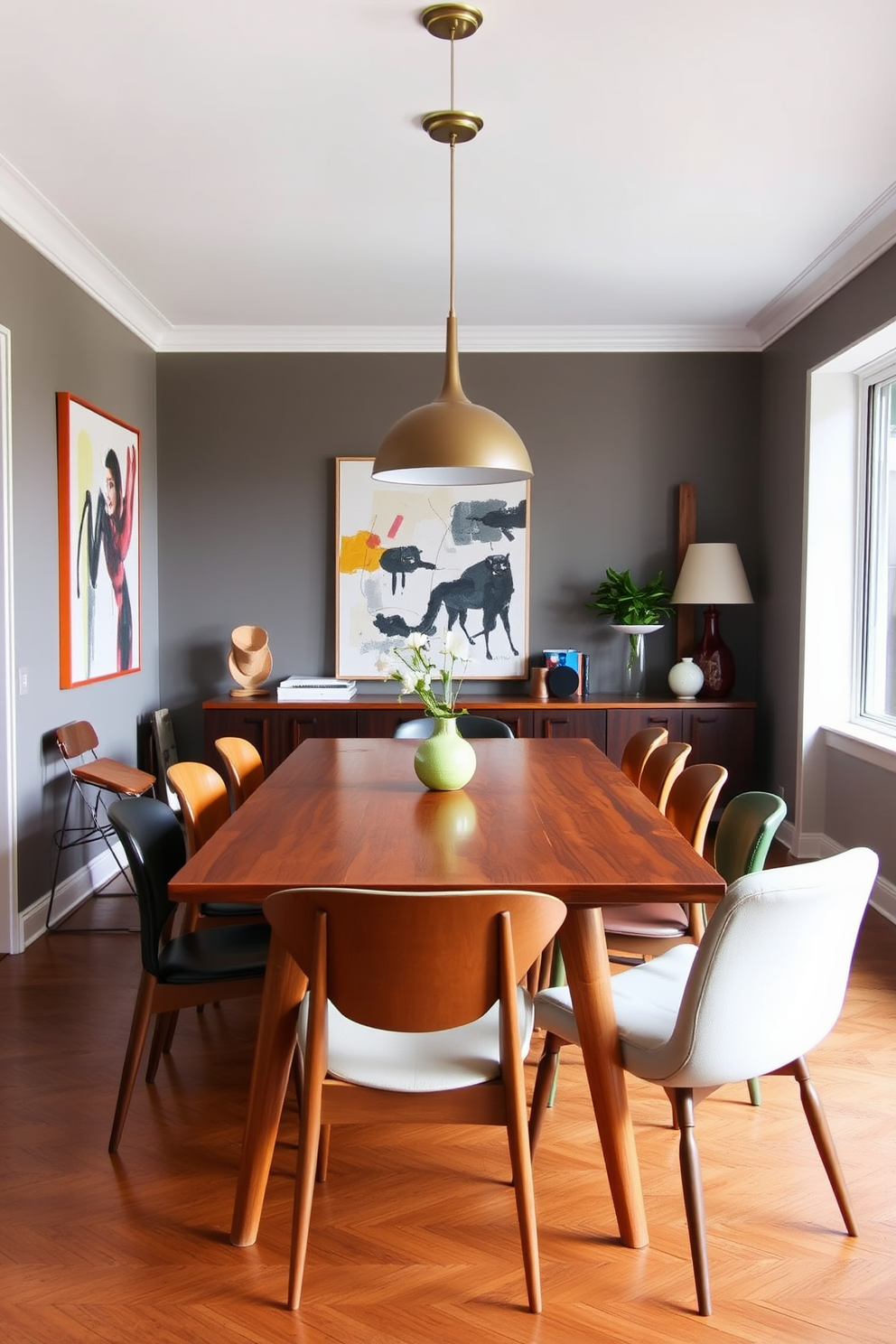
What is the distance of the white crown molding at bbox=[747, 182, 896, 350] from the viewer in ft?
13.7

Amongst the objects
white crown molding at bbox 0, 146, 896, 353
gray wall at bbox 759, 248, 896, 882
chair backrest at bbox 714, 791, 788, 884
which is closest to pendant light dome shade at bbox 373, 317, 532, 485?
chair backrest at bbox 714, 791, 788, 884

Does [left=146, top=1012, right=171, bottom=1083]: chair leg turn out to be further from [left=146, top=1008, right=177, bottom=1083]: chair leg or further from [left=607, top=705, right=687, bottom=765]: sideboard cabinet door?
[left=607, top=705, right=687, bottom=765]: sideboard cabinet door

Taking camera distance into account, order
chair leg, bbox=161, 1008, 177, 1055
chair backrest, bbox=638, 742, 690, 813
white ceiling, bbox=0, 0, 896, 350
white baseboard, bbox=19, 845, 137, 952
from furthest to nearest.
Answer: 1. white baseboard, bbox=19, 845, 137, 952
2. chair backrest, bbox=638, 742, 690, 813
3. chair leg, bbox=161, 1008, 177, 1055
4. white ceiling, bbox=0, 0, 896, 350

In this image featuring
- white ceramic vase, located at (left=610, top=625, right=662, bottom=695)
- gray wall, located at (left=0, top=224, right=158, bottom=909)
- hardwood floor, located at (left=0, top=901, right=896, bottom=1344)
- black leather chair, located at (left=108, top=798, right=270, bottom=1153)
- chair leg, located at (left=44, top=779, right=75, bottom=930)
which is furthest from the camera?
white ceramic vase, located at (left=610, top=625, right=662, bottom=695)

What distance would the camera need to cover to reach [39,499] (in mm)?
4312

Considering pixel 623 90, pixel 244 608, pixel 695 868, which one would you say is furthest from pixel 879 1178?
pixel 244 608

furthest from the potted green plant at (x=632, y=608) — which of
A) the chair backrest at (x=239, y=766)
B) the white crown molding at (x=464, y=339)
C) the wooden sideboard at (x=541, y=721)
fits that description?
the chair backrest at (x=239, y=766)

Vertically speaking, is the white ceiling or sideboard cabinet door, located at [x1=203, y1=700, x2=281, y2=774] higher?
the white ceiling

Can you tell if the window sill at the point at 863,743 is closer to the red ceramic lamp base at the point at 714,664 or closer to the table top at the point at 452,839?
the red ceramic lamp base at the point at 714,664

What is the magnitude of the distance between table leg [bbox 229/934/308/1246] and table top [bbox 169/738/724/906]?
23 cm

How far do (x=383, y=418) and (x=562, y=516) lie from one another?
3.95 feet

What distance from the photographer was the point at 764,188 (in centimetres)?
399

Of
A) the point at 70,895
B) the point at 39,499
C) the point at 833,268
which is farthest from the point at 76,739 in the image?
the point at 833,268

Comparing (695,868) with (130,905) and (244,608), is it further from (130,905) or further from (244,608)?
(244,608)
